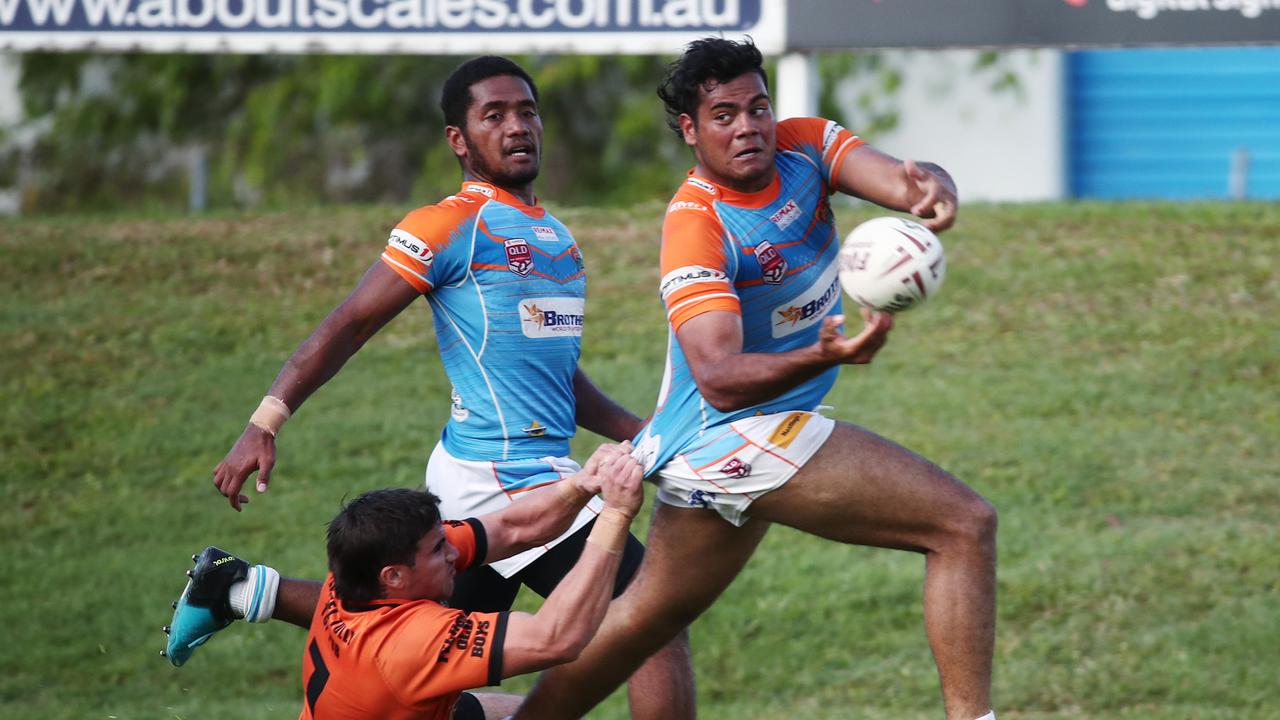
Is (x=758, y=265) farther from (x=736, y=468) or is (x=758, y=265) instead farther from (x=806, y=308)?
(x=736, y=468)

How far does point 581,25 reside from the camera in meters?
10.9

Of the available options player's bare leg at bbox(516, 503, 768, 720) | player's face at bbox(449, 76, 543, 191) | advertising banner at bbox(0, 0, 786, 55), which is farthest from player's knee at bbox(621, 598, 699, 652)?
advertising banner at bbox(0, 0, 786, 55)

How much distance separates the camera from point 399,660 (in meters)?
4.51

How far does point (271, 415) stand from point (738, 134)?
5.40 ft

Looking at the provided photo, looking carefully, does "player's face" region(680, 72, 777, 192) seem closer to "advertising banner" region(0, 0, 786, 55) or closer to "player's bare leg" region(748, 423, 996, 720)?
"player's bare leg" region(748, 423, 996, 720)

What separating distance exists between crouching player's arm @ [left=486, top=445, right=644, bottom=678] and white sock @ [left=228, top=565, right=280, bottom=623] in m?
1.28

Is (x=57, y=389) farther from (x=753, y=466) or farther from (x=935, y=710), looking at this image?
(x=753, y=466)

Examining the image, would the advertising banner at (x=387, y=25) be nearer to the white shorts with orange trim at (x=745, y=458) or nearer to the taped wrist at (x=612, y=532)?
the white shorts with orange trim at (x=745, y=458)

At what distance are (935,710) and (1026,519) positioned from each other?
182 cm

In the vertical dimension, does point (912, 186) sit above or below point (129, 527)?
above

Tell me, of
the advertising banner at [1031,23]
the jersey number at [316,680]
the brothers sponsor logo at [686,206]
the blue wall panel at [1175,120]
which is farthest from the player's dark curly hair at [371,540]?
the blue wall panel at [1175,120]

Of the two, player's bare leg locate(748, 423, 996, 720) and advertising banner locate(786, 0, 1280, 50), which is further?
advertising banner locate(786, 0, 1280, 50)

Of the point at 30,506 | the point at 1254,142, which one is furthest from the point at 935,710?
the point at 1254,142

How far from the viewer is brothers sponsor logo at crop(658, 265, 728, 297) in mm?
4730
